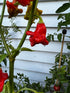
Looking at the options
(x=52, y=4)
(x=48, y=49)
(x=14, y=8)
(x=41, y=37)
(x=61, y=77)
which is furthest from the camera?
(x=48, y=49)

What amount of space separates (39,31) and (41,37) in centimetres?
3

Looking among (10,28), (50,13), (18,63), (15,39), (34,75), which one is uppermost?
(50,13)

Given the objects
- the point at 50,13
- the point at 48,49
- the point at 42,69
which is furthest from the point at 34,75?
the point at 50,13

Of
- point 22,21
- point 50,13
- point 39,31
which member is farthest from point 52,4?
point 39,31

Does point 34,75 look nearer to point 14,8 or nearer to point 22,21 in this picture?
point 22,21

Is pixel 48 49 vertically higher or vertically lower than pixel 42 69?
higher

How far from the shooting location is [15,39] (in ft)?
5.68

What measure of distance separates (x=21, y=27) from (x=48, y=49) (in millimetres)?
423

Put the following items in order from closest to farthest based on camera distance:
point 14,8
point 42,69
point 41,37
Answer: point 41,37 < point 14,8 < point 42,69

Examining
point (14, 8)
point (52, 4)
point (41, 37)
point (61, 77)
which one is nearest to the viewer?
point (41, 37)

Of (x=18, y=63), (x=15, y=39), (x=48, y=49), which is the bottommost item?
(x=18, y=63)

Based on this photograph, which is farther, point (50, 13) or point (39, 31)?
point (50, 13)

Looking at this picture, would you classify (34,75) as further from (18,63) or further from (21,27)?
(21,27)

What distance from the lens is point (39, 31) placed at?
0.46 meters
